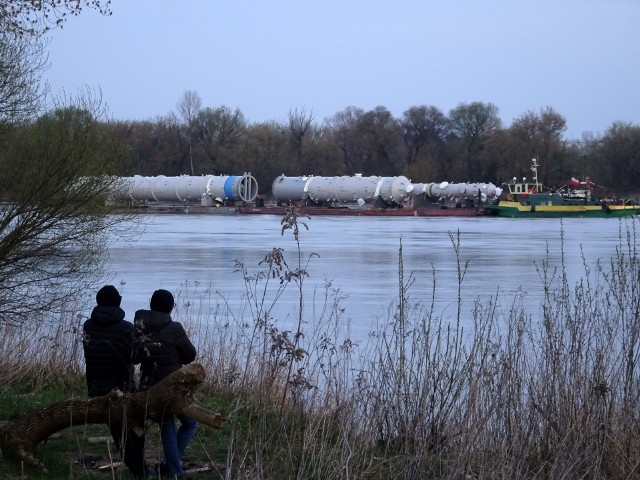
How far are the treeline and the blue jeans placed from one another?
99912 mm

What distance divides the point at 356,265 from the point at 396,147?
96.9 meters

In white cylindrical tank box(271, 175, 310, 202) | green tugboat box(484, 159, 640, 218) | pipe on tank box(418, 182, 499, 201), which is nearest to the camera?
green tugboat box(484, 159, 640, 218)

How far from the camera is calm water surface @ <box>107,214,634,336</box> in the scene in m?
21.0

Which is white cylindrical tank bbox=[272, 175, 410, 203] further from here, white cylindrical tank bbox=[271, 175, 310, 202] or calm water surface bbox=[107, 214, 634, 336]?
calm water surface bbox=[107, 214, 634, 336]

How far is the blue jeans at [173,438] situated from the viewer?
25.6ft

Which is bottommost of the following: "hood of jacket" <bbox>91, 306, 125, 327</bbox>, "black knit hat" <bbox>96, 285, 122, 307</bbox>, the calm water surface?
the calm water surface

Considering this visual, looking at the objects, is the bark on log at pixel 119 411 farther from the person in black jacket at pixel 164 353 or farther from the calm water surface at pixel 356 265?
the calm water surface at pixel 356 265

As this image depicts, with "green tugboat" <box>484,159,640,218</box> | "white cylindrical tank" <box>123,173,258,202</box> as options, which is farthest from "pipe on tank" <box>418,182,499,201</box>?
"white cylindrical tank" <box>123,173,258,202</box>

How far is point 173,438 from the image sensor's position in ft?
26.0

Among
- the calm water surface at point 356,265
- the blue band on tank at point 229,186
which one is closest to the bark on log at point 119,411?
the calm water surface at point 356,265

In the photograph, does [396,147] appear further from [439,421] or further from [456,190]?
[439,421]

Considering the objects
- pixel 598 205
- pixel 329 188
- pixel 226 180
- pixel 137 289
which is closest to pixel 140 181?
pixel 226 180

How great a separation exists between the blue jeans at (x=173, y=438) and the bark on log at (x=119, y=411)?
17cm

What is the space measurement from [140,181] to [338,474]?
285ft
